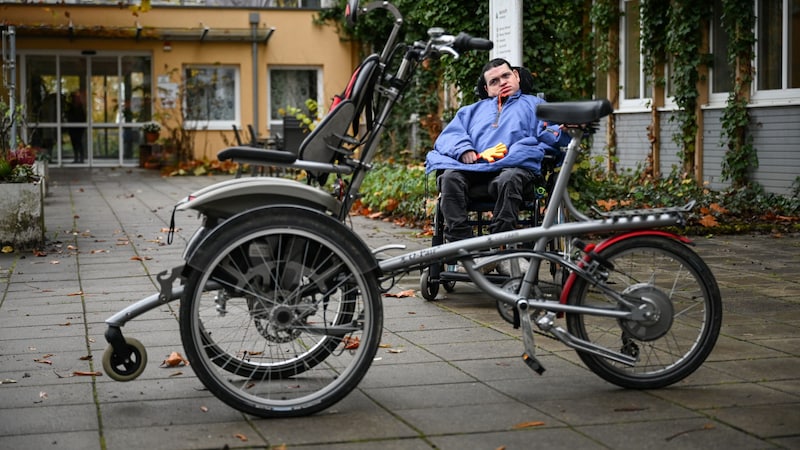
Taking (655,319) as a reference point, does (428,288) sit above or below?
below

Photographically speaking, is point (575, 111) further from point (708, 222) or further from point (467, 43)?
point (708, 222)

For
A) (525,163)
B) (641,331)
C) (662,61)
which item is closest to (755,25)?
(662,61)

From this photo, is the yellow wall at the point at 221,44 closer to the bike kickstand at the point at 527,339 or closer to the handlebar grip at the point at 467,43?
the handlebar grip at the point at 467,43

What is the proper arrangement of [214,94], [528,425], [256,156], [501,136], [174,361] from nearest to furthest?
[528,425] → [256,156] → [174,361] → [501,136] → [214,94]

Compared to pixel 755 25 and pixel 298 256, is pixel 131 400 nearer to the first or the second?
pixel 298 256

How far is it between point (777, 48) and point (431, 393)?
1040 centimetres

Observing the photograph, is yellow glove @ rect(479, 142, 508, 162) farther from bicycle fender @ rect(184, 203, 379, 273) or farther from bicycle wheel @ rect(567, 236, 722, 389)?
bicycle fender @ rect(184, 203, 379, 273)

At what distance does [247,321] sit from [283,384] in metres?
0.32

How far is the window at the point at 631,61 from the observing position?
17.0 m

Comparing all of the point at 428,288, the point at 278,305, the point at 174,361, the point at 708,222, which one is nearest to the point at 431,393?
the point at 278,305

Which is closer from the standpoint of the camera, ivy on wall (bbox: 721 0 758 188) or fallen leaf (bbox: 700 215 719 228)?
fallen leaf (bbox: 700 215 719 228)

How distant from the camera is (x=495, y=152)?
21.2 ft

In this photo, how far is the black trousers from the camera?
6.18 m

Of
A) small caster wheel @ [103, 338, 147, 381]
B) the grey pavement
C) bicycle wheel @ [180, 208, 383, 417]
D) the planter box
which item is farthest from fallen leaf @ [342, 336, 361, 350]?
the planter box
